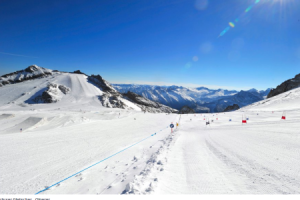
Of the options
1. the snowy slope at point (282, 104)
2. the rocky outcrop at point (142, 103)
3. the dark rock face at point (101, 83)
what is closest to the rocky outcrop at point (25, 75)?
the dark rock face at point (101, 83)

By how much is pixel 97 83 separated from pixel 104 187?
119656 millimetres

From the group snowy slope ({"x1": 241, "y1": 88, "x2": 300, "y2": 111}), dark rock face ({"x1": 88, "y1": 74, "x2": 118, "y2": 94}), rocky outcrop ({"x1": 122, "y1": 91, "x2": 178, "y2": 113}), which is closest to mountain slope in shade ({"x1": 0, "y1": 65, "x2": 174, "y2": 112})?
dark rock face ({"x1": 88, "y1": 74, "x2": 118, "y2": 94})

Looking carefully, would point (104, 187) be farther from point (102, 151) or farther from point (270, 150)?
point (270, 150)

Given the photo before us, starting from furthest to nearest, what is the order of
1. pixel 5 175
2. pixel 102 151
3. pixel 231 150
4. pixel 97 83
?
1. pixel 97 83
2. pixel 102 151
3. pixel 231 150
4. pixel 5 175

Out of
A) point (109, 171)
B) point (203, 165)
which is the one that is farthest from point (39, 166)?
point (203, 165)

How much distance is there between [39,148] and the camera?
8812 mm

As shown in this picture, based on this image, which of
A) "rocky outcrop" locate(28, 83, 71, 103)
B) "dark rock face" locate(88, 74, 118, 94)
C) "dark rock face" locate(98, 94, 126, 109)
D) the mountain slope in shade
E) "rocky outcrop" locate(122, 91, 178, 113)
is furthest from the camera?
"dark rock face" locate(88, 74, 118, 94)

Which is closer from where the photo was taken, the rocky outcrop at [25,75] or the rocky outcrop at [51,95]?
the rocky outcrop at [51,95]

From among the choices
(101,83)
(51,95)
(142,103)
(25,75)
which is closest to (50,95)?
(51,95)

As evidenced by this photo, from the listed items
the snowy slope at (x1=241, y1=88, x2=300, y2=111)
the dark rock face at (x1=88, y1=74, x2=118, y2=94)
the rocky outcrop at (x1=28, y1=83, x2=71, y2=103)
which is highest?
the dark rock face at (x1=88, y1=74, x2=118, y2=94)

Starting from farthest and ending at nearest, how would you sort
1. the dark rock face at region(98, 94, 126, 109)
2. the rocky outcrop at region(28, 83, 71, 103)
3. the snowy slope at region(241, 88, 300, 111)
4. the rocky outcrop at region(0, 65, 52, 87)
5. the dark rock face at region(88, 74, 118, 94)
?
the dark rock face at region(88, 74, 118, 94), the rocky outcrop at region(0, 65, 52, 87), the dark rock face at region(98, 94, 126, 109), the rocky outcrop at region(28, 83, 71, 103), the snowy slope at region(241, 88, 300, 111)

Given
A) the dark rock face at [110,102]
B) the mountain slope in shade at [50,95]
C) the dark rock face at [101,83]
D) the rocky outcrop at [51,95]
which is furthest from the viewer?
the dark rock face at [101,83]

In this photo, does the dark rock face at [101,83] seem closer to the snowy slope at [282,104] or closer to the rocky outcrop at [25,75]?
the rocky outcrop at [25,75]

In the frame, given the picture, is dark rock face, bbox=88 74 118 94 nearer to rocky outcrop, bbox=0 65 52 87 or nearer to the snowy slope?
rocky outcrop, bbox=0 65 52 87
